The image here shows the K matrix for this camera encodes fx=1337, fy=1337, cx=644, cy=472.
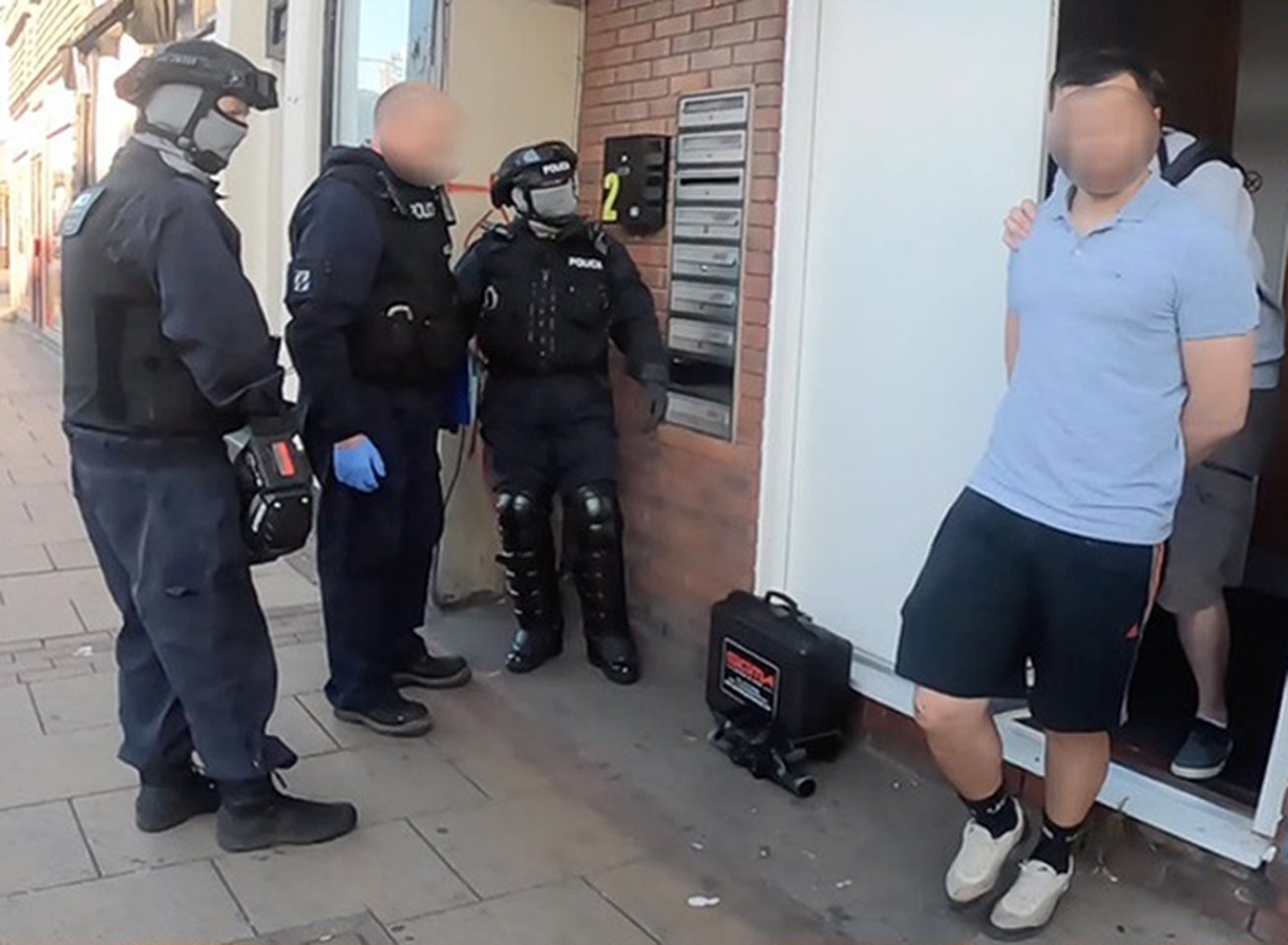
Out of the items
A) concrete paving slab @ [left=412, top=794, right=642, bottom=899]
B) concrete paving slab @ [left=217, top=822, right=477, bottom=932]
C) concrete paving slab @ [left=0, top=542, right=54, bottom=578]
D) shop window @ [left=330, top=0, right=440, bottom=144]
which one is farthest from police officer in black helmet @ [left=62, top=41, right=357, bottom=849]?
concrete paving slab @ [left=0, top=542, right=54, bottom=578]

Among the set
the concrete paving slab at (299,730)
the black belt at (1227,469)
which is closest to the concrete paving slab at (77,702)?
the concrete paving slab at (299,730)

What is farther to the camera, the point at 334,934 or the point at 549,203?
the point at 549,203

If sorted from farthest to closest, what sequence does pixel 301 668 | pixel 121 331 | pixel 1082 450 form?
pixel 301 668
pixel 121 331
pixel 1082 450

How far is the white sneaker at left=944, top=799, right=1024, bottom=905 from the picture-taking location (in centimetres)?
299

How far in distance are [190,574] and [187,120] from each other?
1032 mm

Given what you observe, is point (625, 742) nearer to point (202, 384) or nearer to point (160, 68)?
point (202, 384)

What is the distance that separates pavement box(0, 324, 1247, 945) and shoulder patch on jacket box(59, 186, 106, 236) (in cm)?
147

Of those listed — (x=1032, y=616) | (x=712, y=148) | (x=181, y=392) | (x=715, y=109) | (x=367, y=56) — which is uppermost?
(x=367, y=56)

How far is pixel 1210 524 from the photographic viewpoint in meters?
3.35

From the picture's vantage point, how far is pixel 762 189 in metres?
4.09

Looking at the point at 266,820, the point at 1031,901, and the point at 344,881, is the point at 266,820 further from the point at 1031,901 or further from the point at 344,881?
the point at 1031,901

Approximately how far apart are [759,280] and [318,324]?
1.34 meters

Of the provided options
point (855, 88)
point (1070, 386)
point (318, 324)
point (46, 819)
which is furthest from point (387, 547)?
point (1070, 386)

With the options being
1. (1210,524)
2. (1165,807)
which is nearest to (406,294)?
(1210,524)
